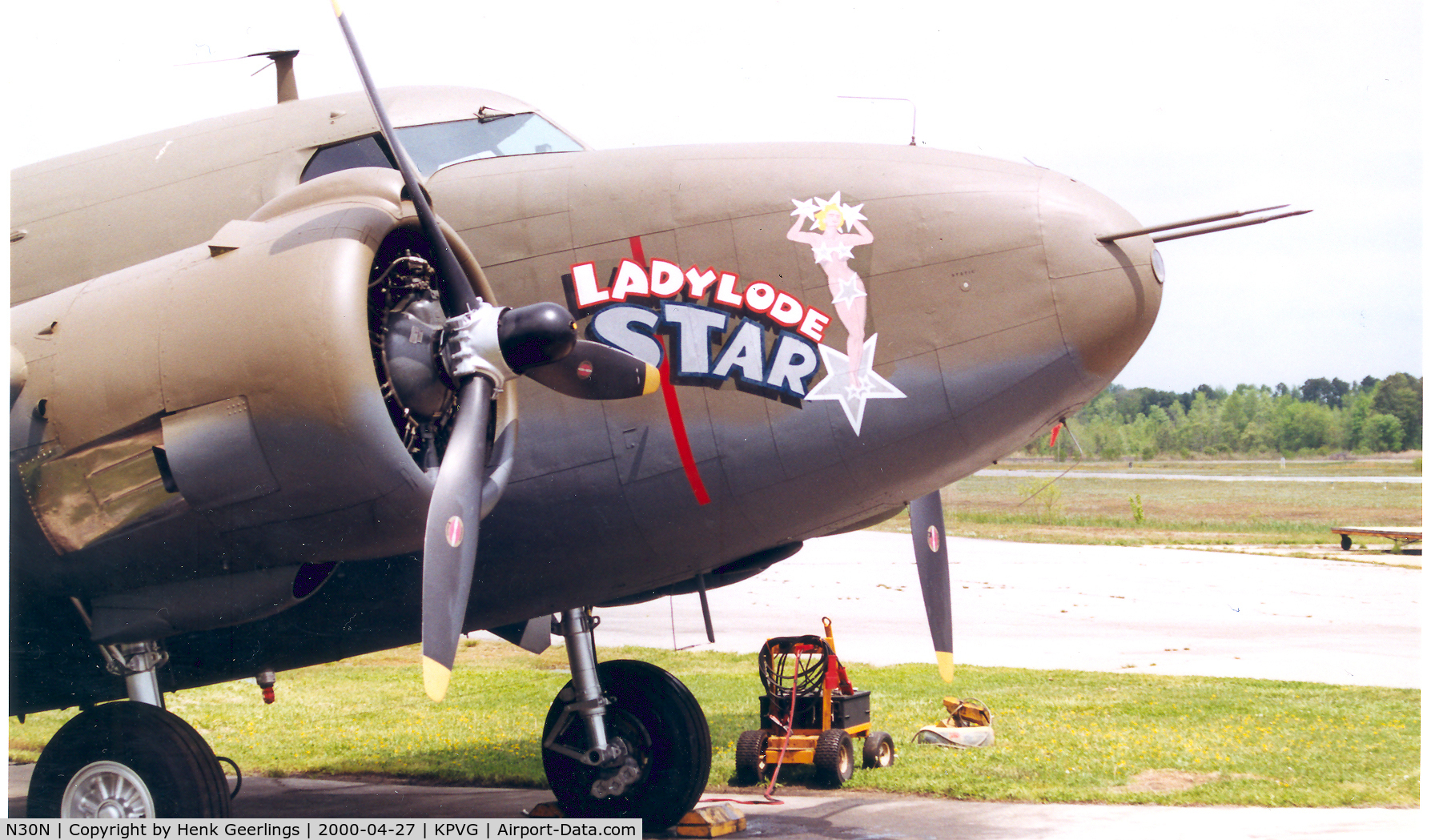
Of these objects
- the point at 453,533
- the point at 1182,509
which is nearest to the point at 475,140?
the point at 453,533

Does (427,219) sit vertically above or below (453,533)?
above

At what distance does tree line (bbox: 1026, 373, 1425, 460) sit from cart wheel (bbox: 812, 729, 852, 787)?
2486 mm

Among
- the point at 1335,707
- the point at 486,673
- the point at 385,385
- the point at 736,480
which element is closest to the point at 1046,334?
the point at 736,480

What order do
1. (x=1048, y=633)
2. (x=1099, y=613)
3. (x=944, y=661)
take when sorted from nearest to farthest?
1. (x=944, y=661)
2. (x=1048, y=633)
3. (x=1099, y=613)

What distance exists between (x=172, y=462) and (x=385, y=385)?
933 millimetres

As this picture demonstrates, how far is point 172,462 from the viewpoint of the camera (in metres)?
5.00

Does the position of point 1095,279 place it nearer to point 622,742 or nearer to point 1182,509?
point 622,742

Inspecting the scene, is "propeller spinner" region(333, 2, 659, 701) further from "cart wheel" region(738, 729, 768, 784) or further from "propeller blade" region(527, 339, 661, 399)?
"cart wheel" region(738, 729, 768, 784)

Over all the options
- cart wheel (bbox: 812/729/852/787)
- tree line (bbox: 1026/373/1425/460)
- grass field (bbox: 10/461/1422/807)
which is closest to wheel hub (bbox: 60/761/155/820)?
grass field (bbox: 10/461/1422/807)

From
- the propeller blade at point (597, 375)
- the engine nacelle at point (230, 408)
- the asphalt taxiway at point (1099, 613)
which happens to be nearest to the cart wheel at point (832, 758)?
the propeller blade at point (597, 375)

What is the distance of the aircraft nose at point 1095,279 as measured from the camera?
5.61 meters

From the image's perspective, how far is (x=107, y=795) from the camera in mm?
5625

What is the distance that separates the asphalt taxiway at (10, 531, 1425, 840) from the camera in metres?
7.29

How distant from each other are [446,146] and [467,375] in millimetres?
1910
